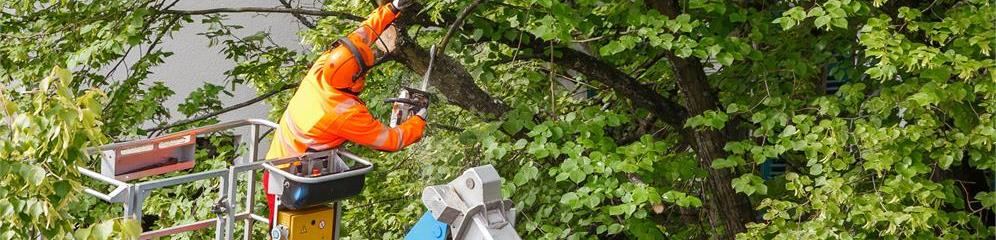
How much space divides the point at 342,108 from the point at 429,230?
53.3 inches

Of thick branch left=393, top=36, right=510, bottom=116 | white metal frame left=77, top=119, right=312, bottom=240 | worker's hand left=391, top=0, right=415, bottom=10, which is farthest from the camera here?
thick branch left=393, top=36, right=510, bottom=116

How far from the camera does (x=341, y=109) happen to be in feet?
22.9

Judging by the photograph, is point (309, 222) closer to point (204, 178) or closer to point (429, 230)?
point (204, 178)

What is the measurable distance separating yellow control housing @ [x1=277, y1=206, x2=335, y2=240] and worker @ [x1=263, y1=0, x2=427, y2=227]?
0.21 meters

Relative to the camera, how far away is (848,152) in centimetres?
757

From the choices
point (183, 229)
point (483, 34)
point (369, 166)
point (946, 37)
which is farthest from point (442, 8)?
point (946, 37)

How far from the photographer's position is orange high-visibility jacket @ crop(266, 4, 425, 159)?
693 cm

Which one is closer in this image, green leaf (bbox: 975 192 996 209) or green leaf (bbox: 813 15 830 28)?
green leaf (bbox: 813 15 830 28)

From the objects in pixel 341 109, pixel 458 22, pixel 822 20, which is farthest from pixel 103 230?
pixel 822 20

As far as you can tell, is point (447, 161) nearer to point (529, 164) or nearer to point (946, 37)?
point (529, 164)

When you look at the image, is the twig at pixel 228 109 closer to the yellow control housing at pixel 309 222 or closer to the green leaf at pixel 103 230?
the yellow control housing at pixel 309 222

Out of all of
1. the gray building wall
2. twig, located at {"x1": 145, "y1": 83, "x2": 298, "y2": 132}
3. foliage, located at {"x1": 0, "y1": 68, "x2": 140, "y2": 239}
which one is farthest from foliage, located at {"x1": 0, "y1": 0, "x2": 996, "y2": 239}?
the gray building wall

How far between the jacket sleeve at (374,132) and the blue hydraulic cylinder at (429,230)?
3.95 feet

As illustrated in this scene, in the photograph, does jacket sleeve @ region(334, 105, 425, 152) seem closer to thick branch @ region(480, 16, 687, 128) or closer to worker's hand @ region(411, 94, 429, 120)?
worker's hand @ region(411, 94, 429, 120)
